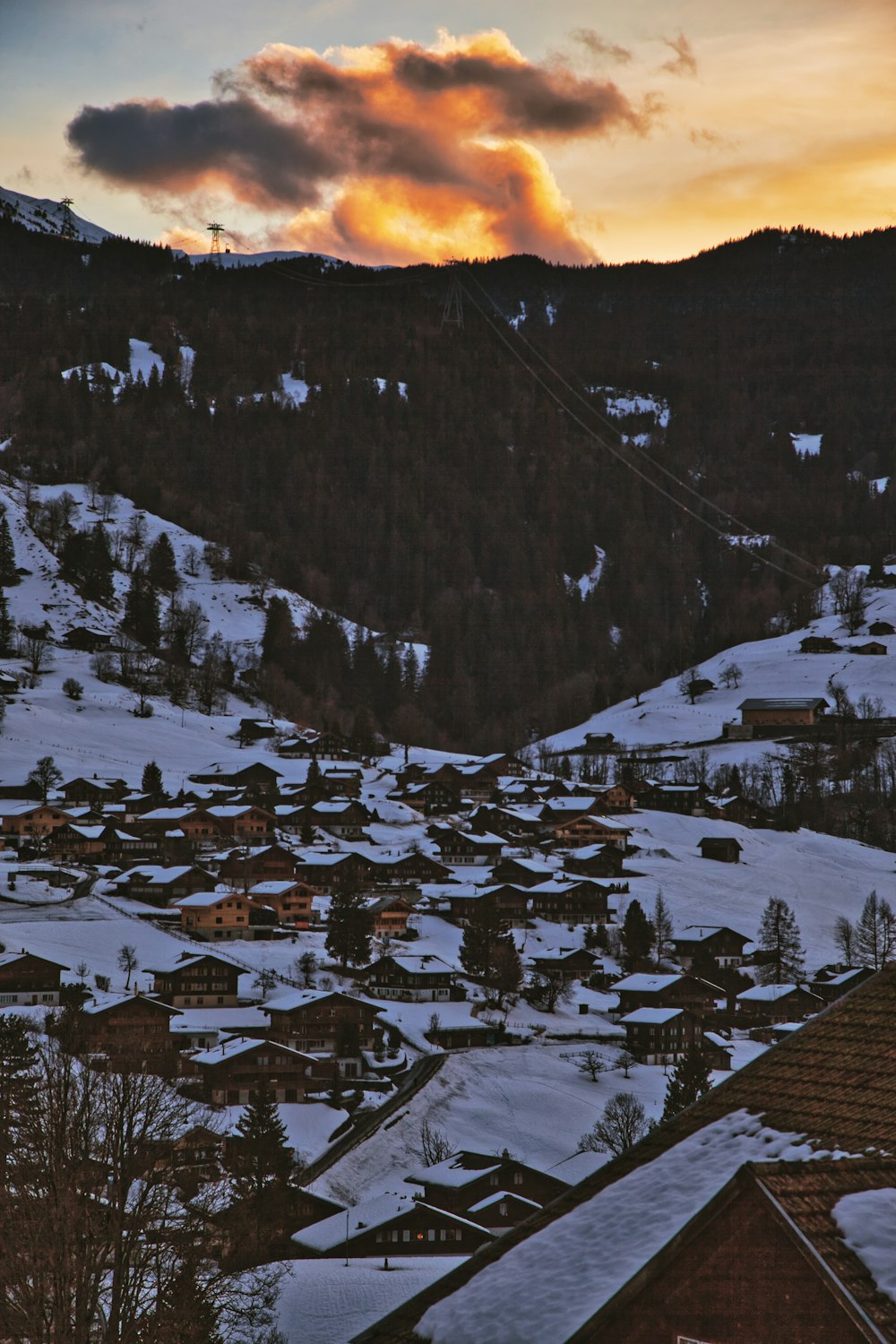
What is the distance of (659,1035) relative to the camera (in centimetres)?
A: 4816

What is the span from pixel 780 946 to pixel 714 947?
2.76 metres

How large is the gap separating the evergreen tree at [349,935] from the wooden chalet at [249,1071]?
12654 mm

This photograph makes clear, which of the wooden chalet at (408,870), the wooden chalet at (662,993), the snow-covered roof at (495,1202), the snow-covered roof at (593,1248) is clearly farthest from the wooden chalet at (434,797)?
the snow-covered roof at (593,1248)

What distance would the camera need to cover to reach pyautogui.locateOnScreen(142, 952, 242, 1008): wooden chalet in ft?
163

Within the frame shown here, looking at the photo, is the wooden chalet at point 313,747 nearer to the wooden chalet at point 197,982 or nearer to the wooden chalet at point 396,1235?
the wooden chalet at point 197,982

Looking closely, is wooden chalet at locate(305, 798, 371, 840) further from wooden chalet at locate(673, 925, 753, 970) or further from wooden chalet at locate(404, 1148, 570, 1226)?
wooden chalet at locate(404, 1148, 570, 1226)

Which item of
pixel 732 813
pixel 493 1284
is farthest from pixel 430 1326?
pixel 732 813

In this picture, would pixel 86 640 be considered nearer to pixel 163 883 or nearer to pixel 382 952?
pixel 163 883

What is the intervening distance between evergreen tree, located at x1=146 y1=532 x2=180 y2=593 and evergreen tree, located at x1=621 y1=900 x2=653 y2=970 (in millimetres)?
89318

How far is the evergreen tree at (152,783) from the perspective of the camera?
82500mm

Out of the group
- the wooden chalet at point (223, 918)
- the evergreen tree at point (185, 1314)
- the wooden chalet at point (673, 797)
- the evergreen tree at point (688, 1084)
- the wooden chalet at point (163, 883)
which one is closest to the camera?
the evergreen tree at point (185, 1314)

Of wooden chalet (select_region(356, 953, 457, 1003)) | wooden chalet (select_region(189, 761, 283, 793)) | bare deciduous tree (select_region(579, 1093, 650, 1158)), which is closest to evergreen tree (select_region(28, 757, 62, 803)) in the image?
wooden chalet (select_region(189, 761, 283, 793))

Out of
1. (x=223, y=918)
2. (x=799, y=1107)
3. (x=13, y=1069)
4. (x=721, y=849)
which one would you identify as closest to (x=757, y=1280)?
(x=799, y=1107)

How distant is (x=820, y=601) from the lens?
543 feet
